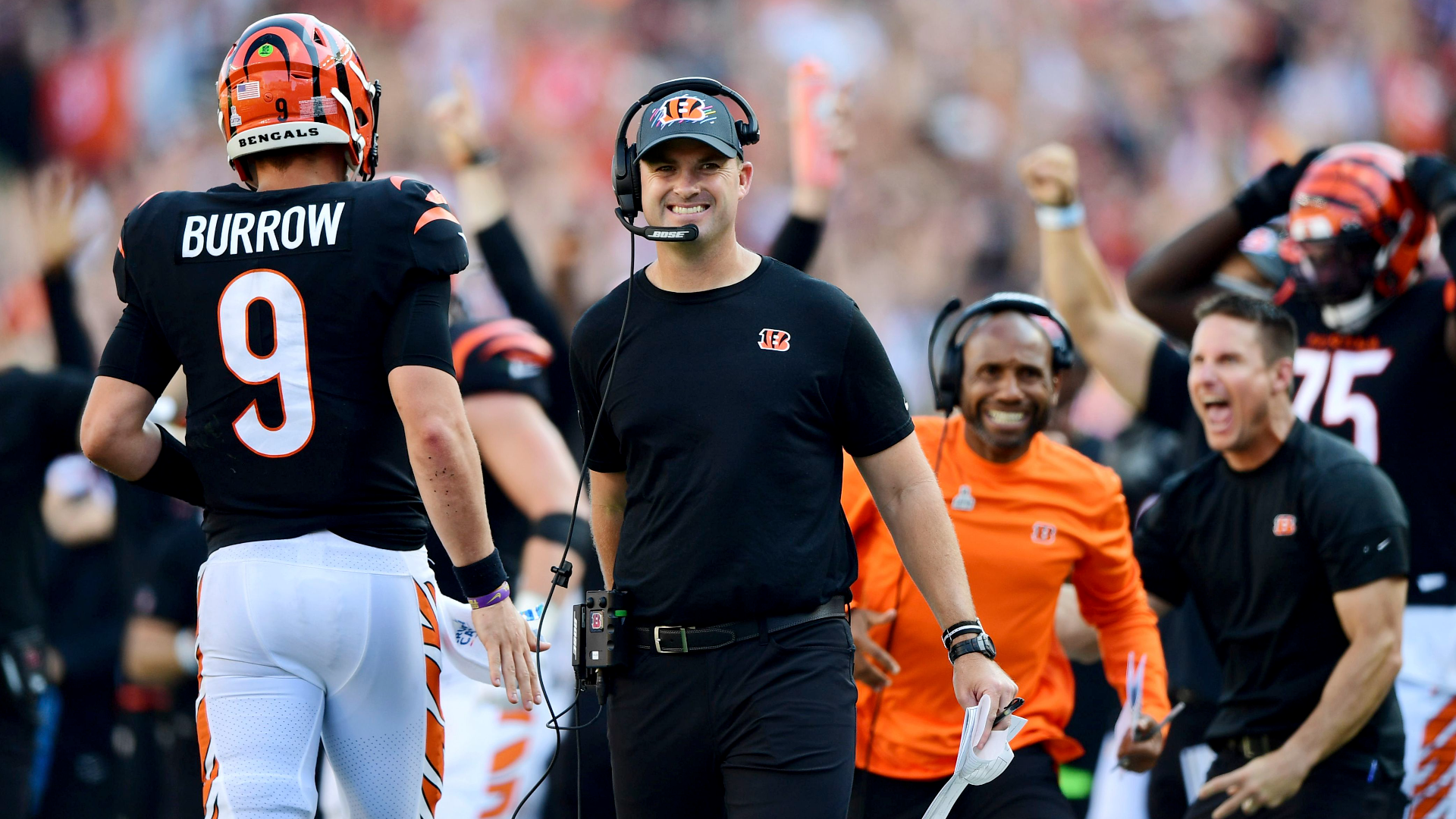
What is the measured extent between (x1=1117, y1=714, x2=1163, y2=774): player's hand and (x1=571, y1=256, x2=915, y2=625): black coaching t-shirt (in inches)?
53.3

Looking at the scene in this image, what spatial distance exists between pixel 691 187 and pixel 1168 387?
11.0 feet

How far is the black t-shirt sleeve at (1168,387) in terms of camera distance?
6.17 meters

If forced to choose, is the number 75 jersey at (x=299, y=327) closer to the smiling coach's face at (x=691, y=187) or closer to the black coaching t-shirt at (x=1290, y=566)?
the smiling coach's face at (x=691, y=187)

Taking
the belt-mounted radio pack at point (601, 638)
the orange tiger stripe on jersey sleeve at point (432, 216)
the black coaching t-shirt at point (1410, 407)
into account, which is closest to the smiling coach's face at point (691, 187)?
the orange tiger stripe on jersey sleeve at point (432, 216)

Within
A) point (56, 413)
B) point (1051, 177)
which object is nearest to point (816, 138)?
point (1051, 177)

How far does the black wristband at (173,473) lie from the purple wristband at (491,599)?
735mm

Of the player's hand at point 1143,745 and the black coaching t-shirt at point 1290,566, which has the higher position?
the black coaching t-shirt at point 1290,566

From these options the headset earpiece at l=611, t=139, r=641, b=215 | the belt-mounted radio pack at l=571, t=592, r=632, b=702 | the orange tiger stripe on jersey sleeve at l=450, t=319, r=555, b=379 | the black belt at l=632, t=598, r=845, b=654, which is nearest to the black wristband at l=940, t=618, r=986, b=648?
the black belt at l=632, t=598, r=845, b=654

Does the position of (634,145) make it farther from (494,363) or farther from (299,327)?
(494,363)

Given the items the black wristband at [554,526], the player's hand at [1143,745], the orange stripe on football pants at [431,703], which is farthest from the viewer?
the black wristband at [554,526]

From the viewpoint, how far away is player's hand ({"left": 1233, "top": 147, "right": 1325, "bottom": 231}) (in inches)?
238

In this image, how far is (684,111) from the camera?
3.44m

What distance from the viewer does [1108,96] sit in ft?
47.2

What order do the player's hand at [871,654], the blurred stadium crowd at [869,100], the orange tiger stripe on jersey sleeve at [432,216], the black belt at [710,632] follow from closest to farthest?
the black belt at [710,632] < the orange tiger stripe on jersey sleeve at [432,216] < the player's hand at [871,654] < the blurred stadium crowd at [869,100]
